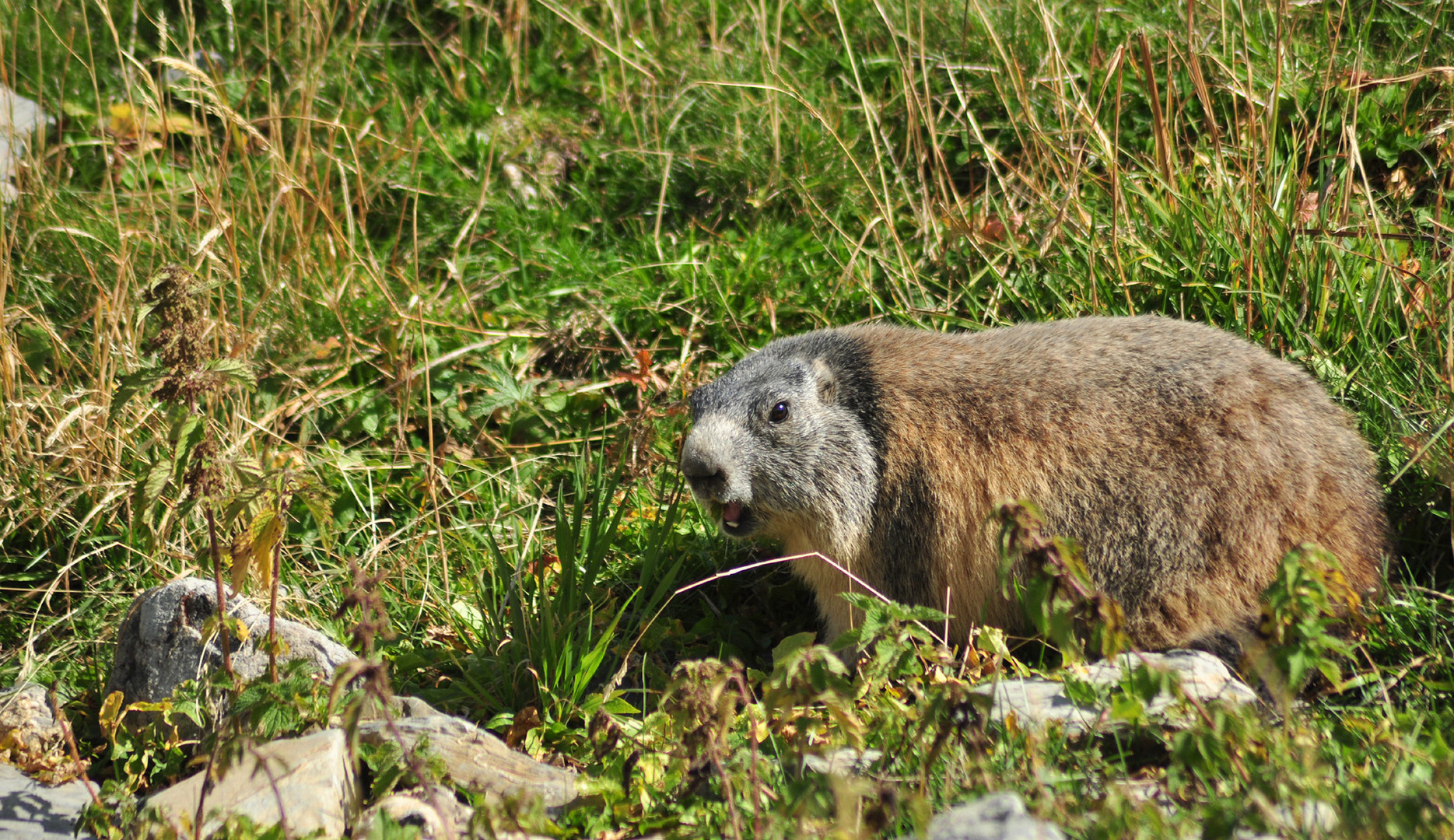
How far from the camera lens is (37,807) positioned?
340cm

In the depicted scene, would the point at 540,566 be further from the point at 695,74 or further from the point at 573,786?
the point at 695,74

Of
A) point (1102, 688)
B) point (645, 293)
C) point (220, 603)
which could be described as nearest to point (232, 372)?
point (220, 603)

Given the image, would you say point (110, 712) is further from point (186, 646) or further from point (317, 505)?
point (317, 505)

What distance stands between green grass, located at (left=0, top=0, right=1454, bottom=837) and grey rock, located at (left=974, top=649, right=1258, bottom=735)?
5.4 inches

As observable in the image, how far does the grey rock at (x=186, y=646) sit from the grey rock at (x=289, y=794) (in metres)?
0.75

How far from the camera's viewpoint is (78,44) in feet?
23.9

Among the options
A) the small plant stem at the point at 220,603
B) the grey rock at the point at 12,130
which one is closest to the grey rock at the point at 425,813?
the small plant stem at the point at 220,603

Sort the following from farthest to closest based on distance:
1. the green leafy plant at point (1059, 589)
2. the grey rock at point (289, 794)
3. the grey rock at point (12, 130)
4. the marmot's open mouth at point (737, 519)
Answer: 1. the grey rock at point (12, 130)
2. the marmot's open mouth at point (737, 519)
3. the grey rock at point (289, 794)
4. the green leafy plant at point (1059, 589)

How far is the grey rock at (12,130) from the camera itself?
580 centimetres

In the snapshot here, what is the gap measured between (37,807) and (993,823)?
286 cm

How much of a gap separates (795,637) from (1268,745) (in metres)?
1.41

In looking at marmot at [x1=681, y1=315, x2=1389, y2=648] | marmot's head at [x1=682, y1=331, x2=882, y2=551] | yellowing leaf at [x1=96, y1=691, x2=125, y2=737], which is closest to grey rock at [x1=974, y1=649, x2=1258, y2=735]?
marmot at [x1=681, y1=315, x2=1389, y2=648]

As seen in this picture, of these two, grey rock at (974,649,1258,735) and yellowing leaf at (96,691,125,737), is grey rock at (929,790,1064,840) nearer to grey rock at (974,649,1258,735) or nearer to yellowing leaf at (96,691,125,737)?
grey rock at (974,649,1258,735)

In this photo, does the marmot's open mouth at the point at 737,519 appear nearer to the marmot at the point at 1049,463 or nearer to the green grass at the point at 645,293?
the marmot at the point at 1049,463
